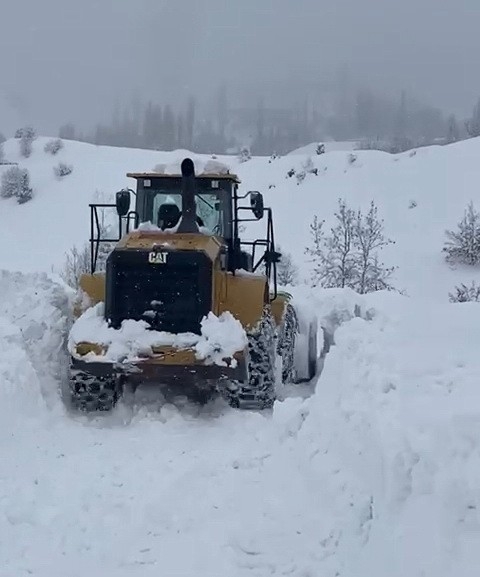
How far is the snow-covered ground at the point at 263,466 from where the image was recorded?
160 inches

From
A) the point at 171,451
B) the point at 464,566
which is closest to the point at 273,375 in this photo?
the point at 171,451

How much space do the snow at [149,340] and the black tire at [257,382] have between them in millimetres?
288

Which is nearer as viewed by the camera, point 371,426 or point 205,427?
point 371,426

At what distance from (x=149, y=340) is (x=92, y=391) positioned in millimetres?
789

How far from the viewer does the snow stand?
7754 mm

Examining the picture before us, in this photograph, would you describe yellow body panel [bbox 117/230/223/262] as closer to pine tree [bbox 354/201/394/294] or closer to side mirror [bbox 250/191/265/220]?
side mirror [bbox 250/191/265/220]

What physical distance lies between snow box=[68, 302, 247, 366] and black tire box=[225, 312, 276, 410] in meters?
0.29

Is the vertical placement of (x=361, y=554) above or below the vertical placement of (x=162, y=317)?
below

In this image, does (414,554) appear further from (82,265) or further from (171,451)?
(82,265)

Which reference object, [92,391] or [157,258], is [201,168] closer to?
[157,258]

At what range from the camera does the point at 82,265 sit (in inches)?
800

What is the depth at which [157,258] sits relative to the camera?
26.1ft

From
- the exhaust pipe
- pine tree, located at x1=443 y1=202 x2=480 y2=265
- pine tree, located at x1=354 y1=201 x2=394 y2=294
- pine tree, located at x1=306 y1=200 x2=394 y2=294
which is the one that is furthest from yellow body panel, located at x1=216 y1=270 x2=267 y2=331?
pine tree, located at x1=443 y1=202 x2=480 y2=265

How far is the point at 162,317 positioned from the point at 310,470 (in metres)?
2.89
